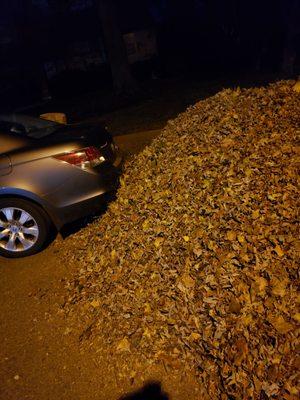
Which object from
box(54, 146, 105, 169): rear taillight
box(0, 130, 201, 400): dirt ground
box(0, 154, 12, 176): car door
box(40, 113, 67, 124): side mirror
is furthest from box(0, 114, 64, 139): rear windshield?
box(40, 113, 67, 124): side mirror

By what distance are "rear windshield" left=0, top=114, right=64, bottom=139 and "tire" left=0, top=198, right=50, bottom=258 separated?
1.00 metres

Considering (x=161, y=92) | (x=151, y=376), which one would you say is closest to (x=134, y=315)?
(x=151, y=376)

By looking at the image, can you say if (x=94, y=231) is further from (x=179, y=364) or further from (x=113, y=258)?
(x=179, y=364)

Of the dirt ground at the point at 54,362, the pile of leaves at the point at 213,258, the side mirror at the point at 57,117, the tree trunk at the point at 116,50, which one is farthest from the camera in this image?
the tree trunk at the point at 116,50

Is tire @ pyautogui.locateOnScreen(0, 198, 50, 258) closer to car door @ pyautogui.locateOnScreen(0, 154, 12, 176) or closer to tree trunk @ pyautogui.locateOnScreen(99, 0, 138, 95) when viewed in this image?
car door @ pyautogui.locateOnScreen(0, 154, 12, 176)

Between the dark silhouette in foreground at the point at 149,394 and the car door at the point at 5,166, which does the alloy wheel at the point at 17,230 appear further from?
the dark silhouette in foreground at the point at 149,394

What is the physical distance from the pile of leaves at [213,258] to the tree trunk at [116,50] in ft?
39.7

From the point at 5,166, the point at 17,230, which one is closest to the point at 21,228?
the point at 17,230

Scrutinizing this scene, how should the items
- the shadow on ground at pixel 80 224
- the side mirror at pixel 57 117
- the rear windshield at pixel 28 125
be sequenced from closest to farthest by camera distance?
the rear windshield at pixel 28 125 → the shadow on ground at pixel 80 224 → the side mirror at pixel 57 117

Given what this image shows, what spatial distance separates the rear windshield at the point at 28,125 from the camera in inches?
216

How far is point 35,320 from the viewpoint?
13.7 feet

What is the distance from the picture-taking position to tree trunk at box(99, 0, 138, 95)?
15617 millimetres

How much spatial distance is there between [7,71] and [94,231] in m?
26.0

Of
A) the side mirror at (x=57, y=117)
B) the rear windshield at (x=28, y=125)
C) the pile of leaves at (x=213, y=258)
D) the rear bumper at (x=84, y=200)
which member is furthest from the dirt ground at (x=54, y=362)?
the side mirror at (x=57, y=117)
